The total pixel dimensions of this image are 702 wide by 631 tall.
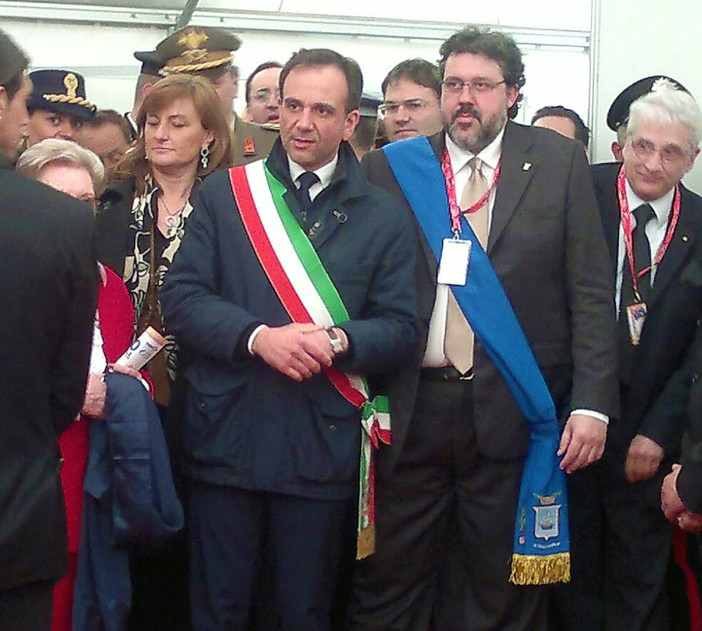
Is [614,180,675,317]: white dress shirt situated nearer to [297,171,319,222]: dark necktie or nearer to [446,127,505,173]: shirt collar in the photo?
[446,127,505,173]: shirt collar

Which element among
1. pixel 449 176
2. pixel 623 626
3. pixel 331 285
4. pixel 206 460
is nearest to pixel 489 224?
pixel 449 176

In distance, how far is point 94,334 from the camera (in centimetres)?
287

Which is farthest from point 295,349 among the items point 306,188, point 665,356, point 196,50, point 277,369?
point 196,50

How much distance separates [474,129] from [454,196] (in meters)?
0.19

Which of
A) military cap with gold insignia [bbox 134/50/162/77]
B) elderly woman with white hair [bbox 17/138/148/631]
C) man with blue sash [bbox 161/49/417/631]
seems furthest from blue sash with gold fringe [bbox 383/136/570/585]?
military cap with gold insignia [bbox 134/50/162/77]

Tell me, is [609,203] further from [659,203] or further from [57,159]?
[57,159]

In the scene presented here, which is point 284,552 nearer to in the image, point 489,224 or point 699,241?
point 489,224

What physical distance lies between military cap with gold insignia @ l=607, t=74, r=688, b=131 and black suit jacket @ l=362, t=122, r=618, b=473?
0.63 m

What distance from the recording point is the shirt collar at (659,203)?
3363 millimetres

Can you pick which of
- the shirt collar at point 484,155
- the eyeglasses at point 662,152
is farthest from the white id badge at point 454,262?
the eyeglasses at point 662,152

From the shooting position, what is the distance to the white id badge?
303 cm

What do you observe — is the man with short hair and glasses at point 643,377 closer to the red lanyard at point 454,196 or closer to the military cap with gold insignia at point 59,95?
the red lanyard at point 454,196

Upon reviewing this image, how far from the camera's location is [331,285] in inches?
116

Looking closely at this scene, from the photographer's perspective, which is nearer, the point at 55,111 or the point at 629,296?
the point at 629,296
